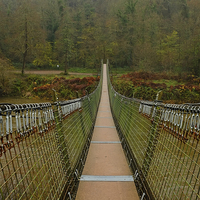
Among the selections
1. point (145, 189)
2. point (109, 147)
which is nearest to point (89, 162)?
point (109, 147)

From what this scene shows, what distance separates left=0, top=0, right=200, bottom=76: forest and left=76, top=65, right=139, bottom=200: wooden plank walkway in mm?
14577

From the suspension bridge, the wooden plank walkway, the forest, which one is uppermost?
the forest

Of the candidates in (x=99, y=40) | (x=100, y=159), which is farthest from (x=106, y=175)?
(x=99, y=40)

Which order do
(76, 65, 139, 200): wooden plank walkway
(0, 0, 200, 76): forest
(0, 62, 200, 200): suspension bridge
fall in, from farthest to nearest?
(0, 0, 200, 76): forest < (76, 65, 139, 200): wooden plank walkway < (0, 62, 200, 200): suspension bridge

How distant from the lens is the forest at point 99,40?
18.9m

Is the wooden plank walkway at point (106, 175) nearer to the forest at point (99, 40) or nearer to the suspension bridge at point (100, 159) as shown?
the suspension bridge at point (100, 159)

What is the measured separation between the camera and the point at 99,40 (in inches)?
1118

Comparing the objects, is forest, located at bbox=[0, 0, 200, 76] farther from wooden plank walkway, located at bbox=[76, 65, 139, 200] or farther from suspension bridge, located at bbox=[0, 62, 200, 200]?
suspension bridge, located at bbox=[0, 62, 200, 200]

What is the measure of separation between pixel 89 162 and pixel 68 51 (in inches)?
812

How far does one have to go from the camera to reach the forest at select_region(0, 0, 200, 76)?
1891 cm

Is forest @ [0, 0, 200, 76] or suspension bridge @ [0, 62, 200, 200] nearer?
suspension bridge @ [0, 62, 200, 200]

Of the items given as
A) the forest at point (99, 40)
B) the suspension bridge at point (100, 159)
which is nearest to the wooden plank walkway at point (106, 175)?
the suspension bridge at point (100, 159)

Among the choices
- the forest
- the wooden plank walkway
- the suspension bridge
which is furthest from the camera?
the forest

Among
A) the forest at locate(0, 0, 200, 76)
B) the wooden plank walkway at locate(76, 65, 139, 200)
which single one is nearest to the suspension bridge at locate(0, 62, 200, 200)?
the wooden plank walkway at locate(76, 65, 139, 200)
